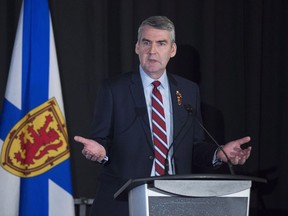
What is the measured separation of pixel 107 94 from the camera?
2.81 meters

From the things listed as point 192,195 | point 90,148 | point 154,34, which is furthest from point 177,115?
point 192,195

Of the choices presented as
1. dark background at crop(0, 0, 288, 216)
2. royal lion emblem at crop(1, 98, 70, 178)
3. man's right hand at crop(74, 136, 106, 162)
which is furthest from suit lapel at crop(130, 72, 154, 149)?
dark background at crop(0, 0, 288, 216)

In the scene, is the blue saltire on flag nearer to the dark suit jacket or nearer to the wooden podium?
the dark suit jacket

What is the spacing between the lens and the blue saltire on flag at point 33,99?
11.2 feet

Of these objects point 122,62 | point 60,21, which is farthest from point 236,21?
point 60,21

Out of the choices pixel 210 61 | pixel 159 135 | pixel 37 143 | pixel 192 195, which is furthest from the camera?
pixel 210 61

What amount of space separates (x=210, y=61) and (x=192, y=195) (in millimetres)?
2328

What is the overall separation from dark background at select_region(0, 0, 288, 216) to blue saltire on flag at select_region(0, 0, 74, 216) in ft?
0.71

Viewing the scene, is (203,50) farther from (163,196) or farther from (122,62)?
(163,196)

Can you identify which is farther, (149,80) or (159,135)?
(149,80)

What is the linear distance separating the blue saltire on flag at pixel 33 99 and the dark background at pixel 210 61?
217 mm

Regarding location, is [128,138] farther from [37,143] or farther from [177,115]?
[37,143]

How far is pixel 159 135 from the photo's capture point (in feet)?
8.80

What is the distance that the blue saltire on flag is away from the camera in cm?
343
